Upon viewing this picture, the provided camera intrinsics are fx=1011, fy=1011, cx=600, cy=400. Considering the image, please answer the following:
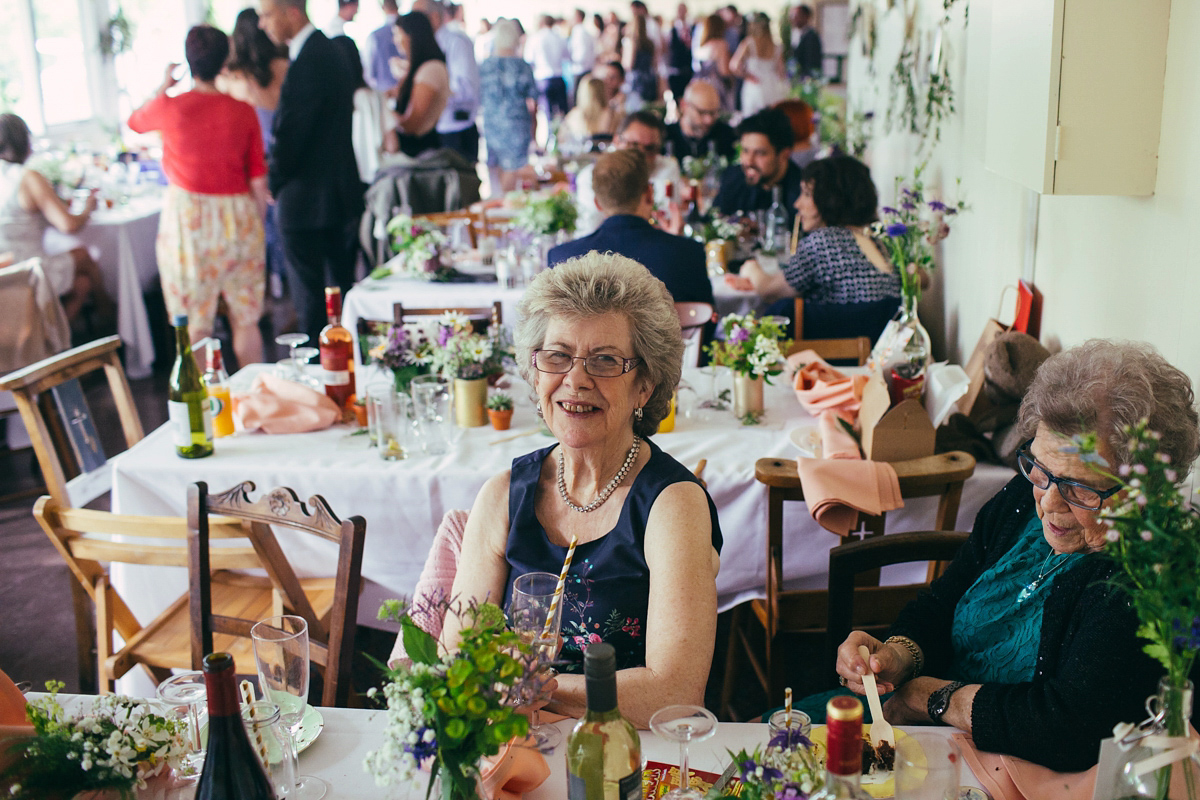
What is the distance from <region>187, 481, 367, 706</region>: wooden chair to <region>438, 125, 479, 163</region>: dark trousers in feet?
21.1

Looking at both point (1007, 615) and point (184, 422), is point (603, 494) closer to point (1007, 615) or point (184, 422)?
point (1007, 615)

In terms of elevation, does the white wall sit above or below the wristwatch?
above

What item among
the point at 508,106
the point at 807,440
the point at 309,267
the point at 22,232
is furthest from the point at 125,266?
the point at 807,440

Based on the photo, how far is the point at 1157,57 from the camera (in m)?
1.98

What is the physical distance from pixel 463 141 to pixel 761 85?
2868 mm

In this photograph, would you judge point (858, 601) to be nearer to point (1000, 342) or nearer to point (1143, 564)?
point (1000, 342)

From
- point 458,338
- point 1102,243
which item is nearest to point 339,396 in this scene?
point 458,338

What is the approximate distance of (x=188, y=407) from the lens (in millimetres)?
2605

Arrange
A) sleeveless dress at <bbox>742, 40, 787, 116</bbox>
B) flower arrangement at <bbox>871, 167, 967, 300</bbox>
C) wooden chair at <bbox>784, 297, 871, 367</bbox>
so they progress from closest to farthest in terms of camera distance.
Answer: flower arrangement at <bbox>871, 167, 967, 300</bbox> → wooden chair at <bbox>784, 297, 871, 367</bbox> → sleeveless dress at <bbox>742, 40, 787, 116</bbox>

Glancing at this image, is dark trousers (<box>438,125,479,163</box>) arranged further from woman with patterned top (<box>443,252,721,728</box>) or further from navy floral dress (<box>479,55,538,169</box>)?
woman with patterned top (<box>443,252,721,728</box>)

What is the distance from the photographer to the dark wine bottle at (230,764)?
1144 millimetres

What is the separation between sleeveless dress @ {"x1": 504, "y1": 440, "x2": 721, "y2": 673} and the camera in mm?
A: 1797

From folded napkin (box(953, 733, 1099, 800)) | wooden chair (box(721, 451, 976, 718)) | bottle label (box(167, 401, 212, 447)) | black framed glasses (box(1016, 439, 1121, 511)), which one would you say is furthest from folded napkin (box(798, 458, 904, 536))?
bottle label (box(167, 401, 212, 447))

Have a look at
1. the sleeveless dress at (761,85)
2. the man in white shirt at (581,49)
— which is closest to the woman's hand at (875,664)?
the sleeveless dress at (761,85)
